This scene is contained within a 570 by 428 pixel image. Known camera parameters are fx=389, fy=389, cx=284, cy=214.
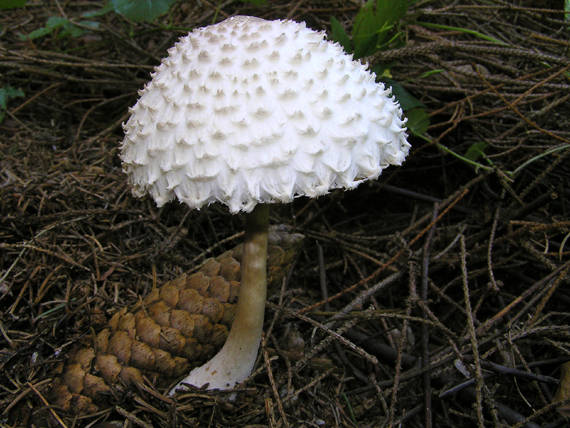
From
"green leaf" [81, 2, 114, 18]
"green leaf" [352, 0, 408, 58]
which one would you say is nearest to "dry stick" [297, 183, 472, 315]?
"green leaf" [352, 0, 408, 58]

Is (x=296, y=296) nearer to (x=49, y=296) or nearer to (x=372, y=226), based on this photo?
(x=372, y=226)

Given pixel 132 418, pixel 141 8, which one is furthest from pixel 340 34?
pixel 132 418

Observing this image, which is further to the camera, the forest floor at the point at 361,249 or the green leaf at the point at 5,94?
the green leaf at the point at 5,94

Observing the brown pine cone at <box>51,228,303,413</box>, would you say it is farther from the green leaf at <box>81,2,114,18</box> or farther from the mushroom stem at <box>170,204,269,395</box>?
the green leaf at <box>81,2,114,18</box>

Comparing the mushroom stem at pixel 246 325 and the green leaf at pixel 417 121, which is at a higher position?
the green leaf at pixel 417 121

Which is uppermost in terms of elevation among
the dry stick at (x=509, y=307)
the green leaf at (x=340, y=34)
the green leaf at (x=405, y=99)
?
the green leaf at (x=340, y=34)

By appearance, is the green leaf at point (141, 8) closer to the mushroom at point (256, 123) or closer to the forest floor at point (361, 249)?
the forest floor at point (361, 249)

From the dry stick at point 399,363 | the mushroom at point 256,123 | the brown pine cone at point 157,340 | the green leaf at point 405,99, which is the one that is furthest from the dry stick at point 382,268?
the mushroom at point 256,123

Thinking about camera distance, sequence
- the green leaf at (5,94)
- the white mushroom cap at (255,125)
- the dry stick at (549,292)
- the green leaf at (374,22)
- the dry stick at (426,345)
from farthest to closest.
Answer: the green leaf at (5,94), the green leaf at (374,22), the dry stick at (549,292), the dry stick at (426,345), the white mushroom cap at (255,125)
